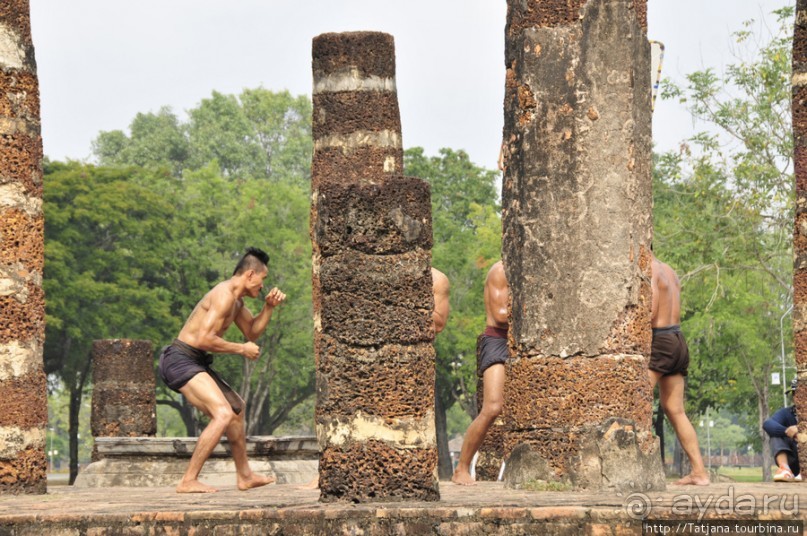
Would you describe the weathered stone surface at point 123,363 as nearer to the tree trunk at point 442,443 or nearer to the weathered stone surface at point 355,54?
the weathered stone surface at point 355,54

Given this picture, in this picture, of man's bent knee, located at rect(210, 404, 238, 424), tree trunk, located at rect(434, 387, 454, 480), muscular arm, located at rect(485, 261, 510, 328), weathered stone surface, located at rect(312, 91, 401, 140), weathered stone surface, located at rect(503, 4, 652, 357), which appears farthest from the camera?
tree trunk, located at rect(434, 387, 454, 480)

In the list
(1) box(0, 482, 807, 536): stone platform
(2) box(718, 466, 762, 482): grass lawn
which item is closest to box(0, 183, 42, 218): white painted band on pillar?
(1) box(0, 482, 807, 536): stone platform

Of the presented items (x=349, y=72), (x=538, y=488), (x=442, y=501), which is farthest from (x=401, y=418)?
(x=349, y=72)

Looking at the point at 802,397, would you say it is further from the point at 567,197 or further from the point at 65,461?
the point at 65,461

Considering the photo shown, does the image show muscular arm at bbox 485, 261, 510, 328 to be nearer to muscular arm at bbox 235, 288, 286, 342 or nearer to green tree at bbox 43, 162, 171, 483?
muscular arm at bbox 235, 288, 286, 342

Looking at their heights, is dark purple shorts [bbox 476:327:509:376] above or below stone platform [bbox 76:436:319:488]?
above

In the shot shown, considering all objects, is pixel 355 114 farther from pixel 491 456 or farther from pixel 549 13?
pixel 549 13

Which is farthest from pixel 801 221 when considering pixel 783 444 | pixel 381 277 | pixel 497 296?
pixel 381 277

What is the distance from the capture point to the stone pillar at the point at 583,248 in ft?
36.9

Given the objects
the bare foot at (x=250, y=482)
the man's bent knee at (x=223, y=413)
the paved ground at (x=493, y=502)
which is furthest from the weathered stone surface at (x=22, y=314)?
the bare foot at (x=250, y=482)

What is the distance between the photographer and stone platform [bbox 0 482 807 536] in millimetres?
8367

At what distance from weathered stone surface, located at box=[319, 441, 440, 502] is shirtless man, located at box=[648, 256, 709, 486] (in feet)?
10.2

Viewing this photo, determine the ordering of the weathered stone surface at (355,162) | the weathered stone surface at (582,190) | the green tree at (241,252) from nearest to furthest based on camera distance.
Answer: the weathered stone surface at (582,190) < the weathered stone surface at (355,162) < the green tree at (241,252)

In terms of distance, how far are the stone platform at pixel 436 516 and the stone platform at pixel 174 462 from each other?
7.39m
